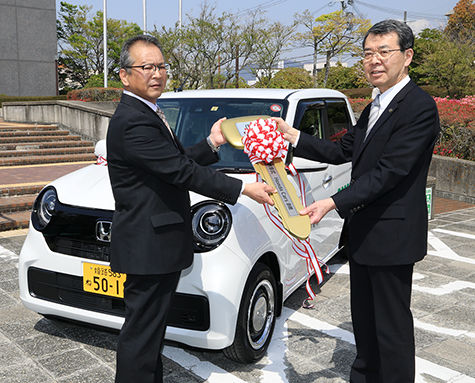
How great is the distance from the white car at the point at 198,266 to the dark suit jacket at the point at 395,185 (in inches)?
A: 28.2

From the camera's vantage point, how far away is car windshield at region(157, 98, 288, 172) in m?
3.68

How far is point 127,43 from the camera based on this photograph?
7.59 ft

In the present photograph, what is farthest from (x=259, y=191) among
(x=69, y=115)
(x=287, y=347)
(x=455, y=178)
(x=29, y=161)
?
(x=69, y=115)

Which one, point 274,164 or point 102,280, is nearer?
point 274,164

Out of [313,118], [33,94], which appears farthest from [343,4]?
[313,118]

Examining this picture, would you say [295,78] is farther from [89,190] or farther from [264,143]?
[264,143]

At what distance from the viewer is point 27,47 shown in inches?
1067

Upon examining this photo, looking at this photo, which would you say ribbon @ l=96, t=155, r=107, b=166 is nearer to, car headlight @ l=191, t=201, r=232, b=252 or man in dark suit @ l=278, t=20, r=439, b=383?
car headlight @ l=191, t=201, r=232, b=252

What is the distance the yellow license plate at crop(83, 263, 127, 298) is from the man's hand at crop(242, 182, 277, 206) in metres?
0.98

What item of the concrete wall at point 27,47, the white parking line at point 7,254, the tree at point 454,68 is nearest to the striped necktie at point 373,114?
the white parking line at point 7,254

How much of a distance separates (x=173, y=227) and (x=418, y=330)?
2.54 m

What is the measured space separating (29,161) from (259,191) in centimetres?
1115

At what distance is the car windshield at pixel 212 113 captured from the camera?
12.1 ft

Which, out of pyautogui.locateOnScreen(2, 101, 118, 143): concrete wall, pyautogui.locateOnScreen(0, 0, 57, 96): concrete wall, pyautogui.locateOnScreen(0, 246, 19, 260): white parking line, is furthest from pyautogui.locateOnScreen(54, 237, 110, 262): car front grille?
pyautogui.locateOnScreen(0, 0, 57, 96): concrete wall
